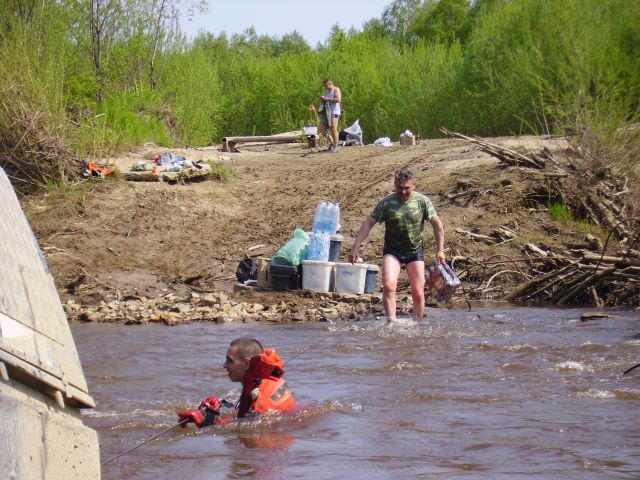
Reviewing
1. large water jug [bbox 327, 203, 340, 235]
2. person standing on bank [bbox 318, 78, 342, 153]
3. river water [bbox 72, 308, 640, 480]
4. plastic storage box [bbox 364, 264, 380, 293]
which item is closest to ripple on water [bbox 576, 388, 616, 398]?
river water [bbox 72, 308, 640, 480]

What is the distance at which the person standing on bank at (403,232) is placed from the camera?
1066 centimetres

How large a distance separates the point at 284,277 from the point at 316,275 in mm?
460

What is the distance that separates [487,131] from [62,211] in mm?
15454

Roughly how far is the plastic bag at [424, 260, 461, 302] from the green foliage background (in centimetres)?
549

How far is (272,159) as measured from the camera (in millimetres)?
22688

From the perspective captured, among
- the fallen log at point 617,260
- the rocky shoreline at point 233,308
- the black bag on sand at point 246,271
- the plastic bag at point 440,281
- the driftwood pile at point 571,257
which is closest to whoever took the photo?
the plastic bag at point 440,281

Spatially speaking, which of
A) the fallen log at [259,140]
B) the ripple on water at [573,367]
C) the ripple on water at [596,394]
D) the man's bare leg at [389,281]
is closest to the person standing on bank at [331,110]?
the fallen log at [259,140]

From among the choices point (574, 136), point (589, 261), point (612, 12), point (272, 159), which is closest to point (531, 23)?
point (612, 12)

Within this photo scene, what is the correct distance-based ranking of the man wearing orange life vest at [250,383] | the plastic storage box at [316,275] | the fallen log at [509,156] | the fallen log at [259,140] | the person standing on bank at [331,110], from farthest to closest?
the fallen log at [259,140], the person standing on bank at [331,110], the fallen log at [509,156], the plastic storage box at [316,275], the man wearing orange life vest at [250,383]

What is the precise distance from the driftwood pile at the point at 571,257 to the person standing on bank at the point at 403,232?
198 cm

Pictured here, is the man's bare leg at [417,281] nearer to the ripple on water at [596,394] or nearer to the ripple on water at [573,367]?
the ripple on water at [573,367]

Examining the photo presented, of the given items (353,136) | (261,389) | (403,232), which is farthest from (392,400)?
(353,136)

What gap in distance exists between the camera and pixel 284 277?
42.8 feet

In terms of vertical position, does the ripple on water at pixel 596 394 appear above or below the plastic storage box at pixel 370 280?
below
